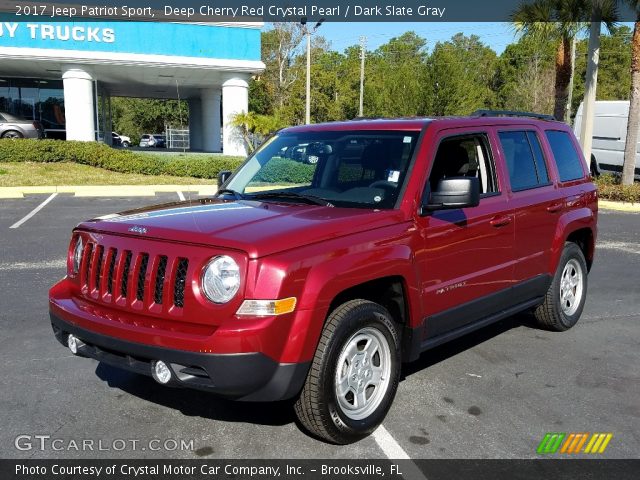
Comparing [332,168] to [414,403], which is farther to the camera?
[332,168]

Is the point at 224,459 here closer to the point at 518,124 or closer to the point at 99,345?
the point at 99,345

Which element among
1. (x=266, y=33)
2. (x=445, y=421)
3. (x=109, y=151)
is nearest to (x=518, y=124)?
(x=445, y=421)

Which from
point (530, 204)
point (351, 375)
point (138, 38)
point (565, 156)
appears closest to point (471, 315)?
point (530, 204)

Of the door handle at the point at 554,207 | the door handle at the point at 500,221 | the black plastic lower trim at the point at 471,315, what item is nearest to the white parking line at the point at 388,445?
the black plastic lower trim at the point at 471,315

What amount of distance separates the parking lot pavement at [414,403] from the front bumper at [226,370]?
20.3 inches

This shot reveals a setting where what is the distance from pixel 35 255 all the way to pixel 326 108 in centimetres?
4416

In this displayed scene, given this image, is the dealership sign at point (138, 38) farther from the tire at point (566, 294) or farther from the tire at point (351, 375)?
the tire at point (351, 375)

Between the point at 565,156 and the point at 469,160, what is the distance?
1644 mm

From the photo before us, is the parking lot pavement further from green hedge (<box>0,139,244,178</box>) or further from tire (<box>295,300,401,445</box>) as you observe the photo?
green hedge (<box>0,139,244,178</box>)

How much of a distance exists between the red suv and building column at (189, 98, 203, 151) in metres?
30.7

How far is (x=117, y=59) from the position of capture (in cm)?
2316

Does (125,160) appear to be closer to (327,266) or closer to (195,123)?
(195,123)

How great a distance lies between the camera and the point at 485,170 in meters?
4.75

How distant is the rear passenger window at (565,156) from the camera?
5.64 metres
